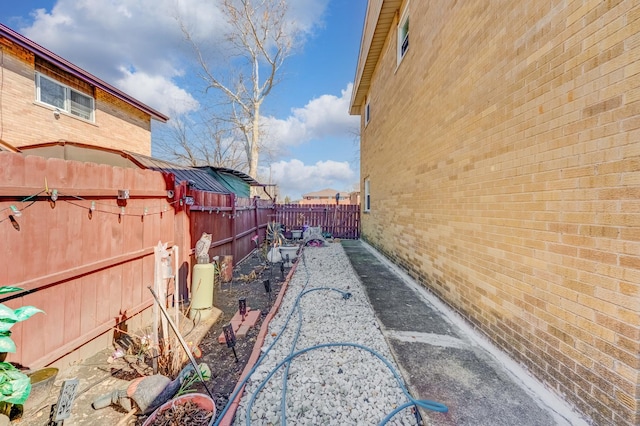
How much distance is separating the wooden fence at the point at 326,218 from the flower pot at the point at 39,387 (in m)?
10.1

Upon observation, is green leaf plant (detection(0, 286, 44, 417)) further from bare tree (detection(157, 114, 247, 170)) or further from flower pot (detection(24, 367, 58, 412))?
bare tree (detection(157, 114, 247, 170))

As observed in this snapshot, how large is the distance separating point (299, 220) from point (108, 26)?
10.0 m

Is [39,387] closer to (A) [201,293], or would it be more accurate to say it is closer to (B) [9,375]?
(B) [9,375]

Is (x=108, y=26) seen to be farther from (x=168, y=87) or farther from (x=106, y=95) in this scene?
(x=168, y=87)

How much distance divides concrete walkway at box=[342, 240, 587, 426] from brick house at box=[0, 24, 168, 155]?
9774mm

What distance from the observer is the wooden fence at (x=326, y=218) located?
12.0m

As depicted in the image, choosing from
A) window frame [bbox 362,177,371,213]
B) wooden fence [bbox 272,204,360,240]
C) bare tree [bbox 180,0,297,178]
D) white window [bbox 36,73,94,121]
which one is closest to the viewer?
white window [bbox 36,73,94,121]

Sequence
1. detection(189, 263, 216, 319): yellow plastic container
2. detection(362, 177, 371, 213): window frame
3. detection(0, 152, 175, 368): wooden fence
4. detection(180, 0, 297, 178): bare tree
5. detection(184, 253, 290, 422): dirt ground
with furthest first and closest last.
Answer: detection(180, 0, 297, 178): bare tree → detection(362, 177, 371, 213): window frame → detection(189, 263, 216, 319): yellow plastic container → detection(184, 253, 290, 422): dirt ground → detection(0, 152, 175, 368): wooden fence

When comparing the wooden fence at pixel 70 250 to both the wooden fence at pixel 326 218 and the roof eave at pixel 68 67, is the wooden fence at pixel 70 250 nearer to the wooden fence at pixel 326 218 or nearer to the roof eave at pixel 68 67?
the roof eave at pixel 68 67

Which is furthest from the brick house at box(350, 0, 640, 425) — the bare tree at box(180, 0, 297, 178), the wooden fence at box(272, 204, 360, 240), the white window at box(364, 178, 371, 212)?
the bare tree at box(180, 0, 297, 178)

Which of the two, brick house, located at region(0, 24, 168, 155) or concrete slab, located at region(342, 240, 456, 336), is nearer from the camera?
concrete slab, located at region(342, 240, 456, 336)

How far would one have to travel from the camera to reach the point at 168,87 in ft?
72.8

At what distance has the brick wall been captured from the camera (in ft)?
21.7

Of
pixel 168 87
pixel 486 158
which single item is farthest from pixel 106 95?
pixel 168 87
